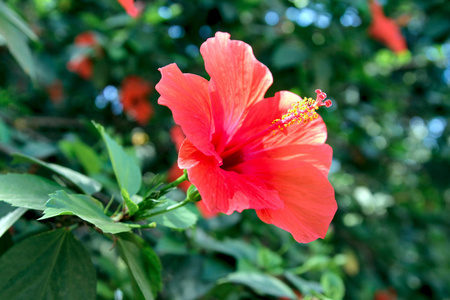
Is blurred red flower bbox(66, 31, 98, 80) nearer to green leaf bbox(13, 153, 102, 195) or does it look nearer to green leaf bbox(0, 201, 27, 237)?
green leaf bbox(13, 153, 102, 195)

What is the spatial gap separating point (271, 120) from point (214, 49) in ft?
0.57

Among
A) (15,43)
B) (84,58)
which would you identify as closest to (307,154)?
(15,43)

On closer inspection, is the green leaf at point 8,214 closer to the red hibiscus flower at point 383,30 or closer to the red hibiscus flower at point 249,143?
the red hibiscus flower at point 249,143

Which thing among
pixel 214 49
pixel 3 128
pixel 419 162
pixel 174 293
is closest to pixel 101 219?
pixel 214 49

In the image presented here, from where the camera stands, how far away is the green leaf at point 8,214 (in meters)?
0.60

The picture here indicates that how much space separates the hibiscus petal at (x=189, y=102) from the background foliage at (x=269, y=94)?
23cm

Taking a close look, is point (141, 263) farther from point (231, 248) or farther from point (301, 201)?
point (231, 248)

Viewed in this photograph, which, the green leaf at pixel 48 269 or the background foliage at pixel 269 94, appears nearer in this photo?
the green leaf at pixel 48 269

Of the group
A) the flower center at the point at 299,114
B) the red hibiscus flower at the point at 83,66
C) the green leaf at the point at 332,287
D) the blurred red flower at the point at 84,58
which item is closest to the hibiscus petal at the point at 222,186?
the flower center at the point at 299,114

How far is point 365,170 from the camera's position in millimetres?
3000

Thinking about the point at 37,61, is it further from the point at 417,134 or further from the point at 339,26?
the point at 417,134

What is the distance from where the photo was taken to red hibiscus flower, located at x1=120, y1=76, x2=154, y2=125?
2359 millimetres

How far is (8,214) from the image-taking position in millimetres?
635

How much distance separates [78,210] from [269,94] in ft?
4.92
